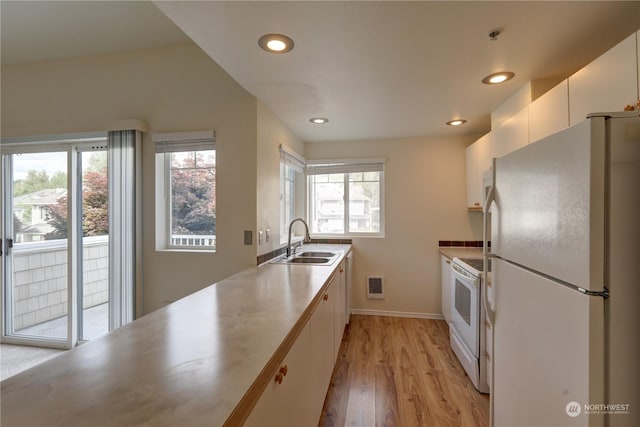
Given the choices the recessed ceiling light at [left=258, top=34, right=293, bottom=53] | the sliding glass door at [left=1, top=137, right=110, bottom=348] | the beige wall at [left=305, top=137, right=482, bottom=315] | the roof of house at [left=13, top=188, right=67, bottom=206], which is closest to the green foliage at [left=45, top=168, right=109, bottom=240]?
the sliding glass door at [left=1, top=137, right=110, bottom=348]

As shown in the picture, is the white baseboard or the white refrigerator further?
the white baseboard

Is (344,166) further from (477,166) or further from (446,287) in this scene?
(446,287)

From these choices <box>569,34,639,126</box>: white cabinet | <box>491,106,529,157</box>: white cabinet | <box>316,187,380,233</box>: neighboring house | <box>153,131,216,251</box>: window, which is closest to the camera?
<box>569,34,639,126</box>: white cabinet

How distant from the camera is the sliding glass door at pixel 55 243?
2674mm

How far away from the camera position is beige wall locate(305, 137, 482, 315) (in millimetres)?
3471

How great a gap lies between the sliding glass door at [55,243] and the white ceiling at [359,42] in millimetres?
924

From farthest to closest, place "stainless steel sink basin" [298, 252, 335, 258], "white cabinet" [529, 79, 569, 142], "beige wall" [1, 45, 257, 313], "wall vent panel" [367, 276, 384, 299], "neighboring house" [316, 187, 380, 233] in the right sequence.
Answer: "neighboring house" [316, 187, 380, 233]
"wall vent panel" [367, 276, 384, 299]
"stainless steel sink basin" [298, 252, 335, 258]
"beige wall" [1, 45, 257, 313]
"white cabinet" [529, 79, 569, 142]

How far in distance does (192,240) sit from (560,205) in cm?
243

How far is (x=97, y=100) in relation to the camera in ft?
8.14

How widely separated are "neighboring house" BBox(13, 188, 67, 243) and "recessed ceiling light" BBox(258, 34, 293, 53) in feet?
8.51

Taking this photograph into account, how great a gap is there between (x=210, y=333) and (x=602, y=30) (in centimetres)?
229

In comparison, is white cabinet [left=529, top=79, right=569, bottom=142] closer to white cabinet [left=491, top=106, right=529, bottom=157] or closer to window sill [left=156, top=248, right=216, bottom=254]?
white cabinet [left=491, top=106, right=529, bottom=157]

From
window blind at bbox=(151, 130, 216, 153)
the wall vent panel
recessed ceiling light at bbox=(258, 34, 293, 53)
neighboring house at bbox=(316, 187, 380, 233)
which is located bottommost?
the wall vent panel

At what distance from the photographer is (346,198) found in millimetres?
3861
